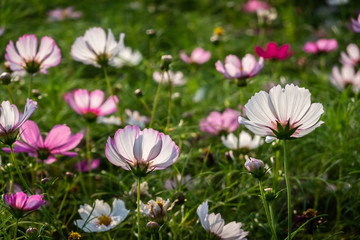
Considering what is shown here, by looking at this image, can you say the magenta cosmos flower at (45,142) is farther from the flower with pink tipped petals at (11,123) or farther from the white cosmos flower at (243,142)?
the white cosmos flower at (243,142)

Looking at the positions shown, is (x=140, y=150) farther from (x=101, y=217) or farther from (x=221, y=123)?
(x=221, y=123)

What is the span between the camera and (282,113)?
0.75 metres

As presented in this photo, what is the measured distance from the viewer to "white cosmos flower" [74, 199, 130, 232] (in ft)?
2.94

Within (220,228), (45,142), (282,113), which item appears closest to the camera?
(282,113)

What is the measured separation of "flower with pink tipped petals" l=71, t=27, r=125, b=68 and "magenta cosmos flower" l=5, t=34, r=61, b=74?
0.06 metres

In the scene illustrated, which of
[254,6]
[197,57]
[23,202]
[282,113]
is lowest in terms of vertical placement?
[254,6]

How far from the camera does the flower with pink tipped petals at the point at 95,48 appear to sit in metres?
1.11

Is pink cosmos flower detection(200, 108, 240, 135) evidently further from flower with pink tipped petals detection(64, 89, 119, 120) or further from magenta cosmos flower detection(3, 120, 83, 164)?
magenta cosmos flower detection(3, 120, 83, 164)

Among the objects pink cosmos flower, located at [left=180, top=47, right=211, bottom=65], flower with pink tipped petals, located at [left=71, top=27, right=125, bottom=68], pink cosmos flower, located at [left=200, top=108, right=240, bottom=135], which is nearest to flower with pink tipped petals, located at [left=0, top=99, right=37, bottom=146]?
flower with pink tipped petals, located at [left=71, top=27, right=125, bottom=68]

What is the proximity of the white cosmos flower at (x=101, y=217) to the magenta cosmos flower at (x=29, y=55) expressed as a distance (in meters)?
0.38

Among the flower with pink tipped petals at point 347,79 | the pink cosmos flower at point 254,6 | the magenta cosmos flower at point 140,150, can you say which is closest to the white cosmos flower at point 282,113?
the magenta cosmos flower at point 140,150

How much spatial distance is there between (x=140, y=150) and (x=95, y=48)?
0.46 metres

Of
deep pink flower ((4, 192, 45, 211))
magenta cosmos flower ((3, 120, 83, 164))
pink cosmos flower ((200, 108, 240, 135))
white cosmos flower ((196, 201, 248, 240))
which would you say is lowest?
pink cosmos flower ((200, 108, 240, 135))

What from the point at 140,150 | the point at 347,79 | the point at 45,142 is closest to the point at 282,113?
the point at 140,150
